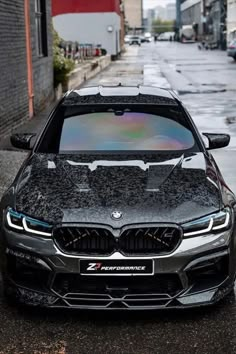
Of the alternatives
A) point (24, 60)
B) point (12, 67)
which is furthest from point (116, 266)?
point (24, 60)

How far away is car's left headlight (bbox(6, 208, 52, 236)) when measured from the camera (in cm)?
416

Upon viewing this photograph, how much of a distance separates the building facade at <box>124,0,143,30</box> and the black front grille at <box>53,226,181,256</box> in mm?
152305

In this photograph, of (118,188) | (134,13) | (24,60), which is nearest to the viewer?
(118,188)

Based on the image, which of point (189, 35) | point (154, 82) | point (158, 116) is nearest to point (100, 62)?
point (154, 82)

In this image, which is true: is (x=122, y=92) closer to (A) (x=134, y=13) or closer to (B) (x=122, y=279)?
(B) (x=122, y=279)

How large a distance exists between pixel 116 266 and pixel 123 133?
1.92m

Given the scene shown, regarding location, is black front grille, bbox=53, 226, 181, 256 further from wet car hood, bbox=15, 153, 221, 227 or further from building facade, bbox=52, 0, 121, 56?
building facade, bbox=52, 0, 121, 56

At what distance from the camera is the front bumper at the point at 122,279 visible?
4117 mm

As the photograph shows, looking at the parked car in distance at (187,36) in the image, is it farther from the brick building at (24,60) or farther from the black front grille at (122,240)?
the black front grille at (122,240)

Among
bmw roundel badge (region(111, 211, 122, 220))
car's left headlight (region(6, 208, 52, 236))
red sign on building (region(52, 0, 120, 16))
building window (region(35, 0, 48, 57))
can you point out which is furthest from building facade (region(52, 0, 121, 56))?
bmw roundel badge (region(111, 211, 122, 220))

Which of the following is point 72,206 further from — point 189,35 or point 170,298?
point 189,35

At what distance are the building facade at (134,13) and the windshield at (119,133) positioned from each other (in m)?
150

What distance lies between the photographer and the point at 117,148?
555 centimetres

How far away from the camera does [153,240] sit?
4.13m
